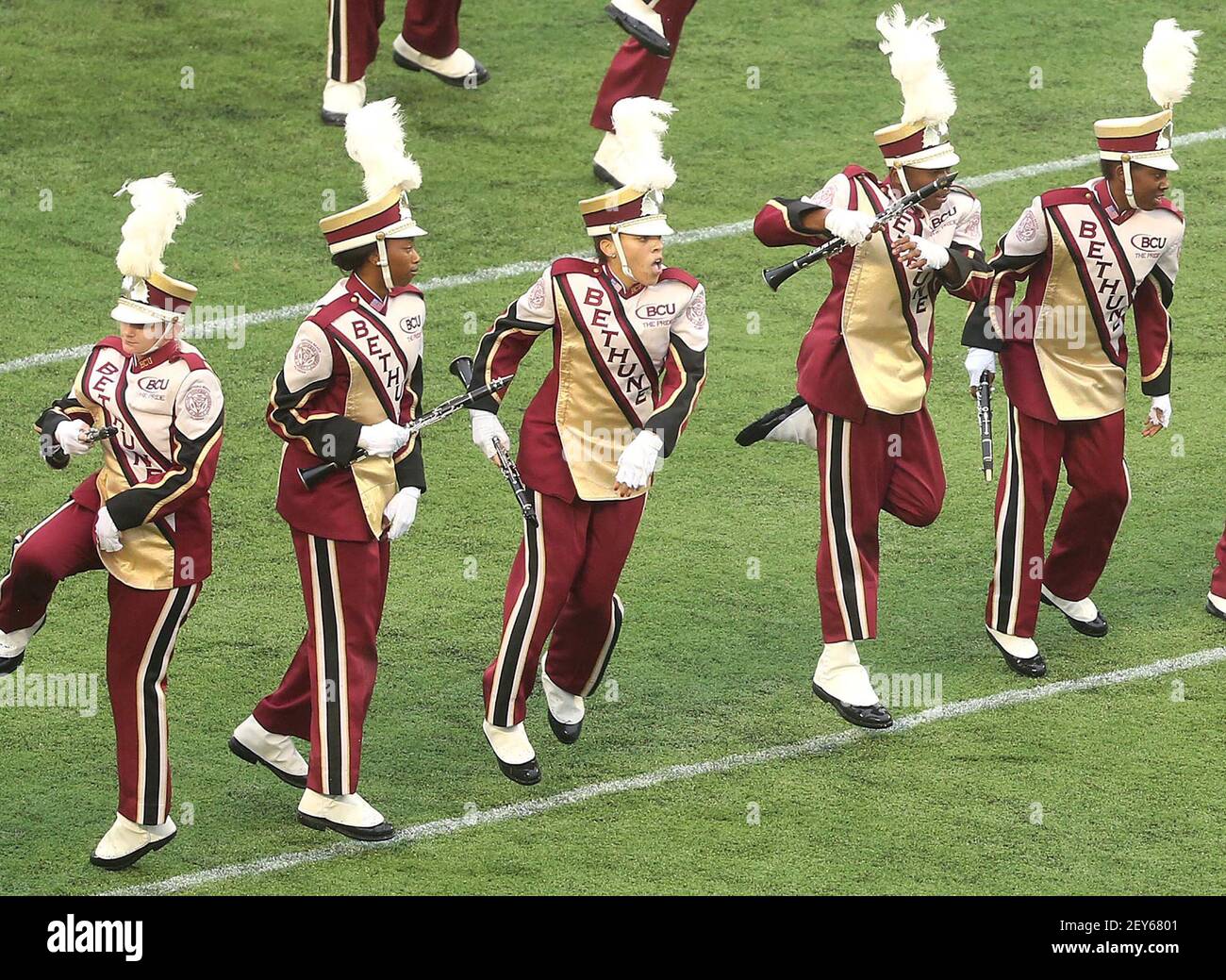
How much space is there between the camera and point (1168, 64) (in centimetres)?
826

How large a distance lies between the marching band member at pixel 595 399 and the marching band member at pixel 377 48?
4.98 meters

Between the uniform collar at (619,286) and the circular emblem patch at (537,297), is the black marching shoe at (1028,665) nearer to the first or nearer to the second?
the uniform collar at (619,286)

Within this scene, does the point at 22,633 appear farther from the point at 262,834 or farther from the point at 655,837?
the point at 655,837

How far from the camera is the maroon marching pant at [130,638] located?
7.05 meters

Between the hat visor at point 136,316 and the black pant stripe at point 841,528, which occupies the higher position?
the hat visor at point 136,316

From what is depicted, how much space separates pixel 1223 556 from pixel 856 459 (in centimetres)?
153

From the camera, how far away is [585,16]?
1395 centimetres

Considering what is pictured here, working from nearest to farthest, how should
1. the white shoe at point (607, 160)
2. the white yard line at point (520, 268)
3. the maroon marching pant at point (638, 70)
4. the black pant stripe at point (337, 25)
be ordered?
the white yard line at point (520, 268)
the maroon marching pant at point (638, 70)
the white shoe at point (607, 160)
the black pant stripe at point (337, 25)

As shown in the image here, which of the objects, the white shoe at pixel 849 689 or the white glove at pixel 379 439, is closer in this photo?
the white glove at pixel 379 439

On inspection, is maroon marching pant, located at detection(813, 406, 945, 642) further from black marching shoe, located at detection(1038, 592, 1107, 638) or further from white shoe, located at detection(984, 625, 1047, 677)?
black marching shoe, located at detection(1038, 592, 1107, 638)

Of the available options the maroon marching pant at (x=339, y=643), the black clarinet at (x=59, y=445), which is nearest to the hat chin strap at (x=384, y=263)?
the maroon marching pant at (x=339, y=643)

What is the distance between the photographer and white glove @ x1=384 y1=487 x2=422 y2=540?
7.20 meters
